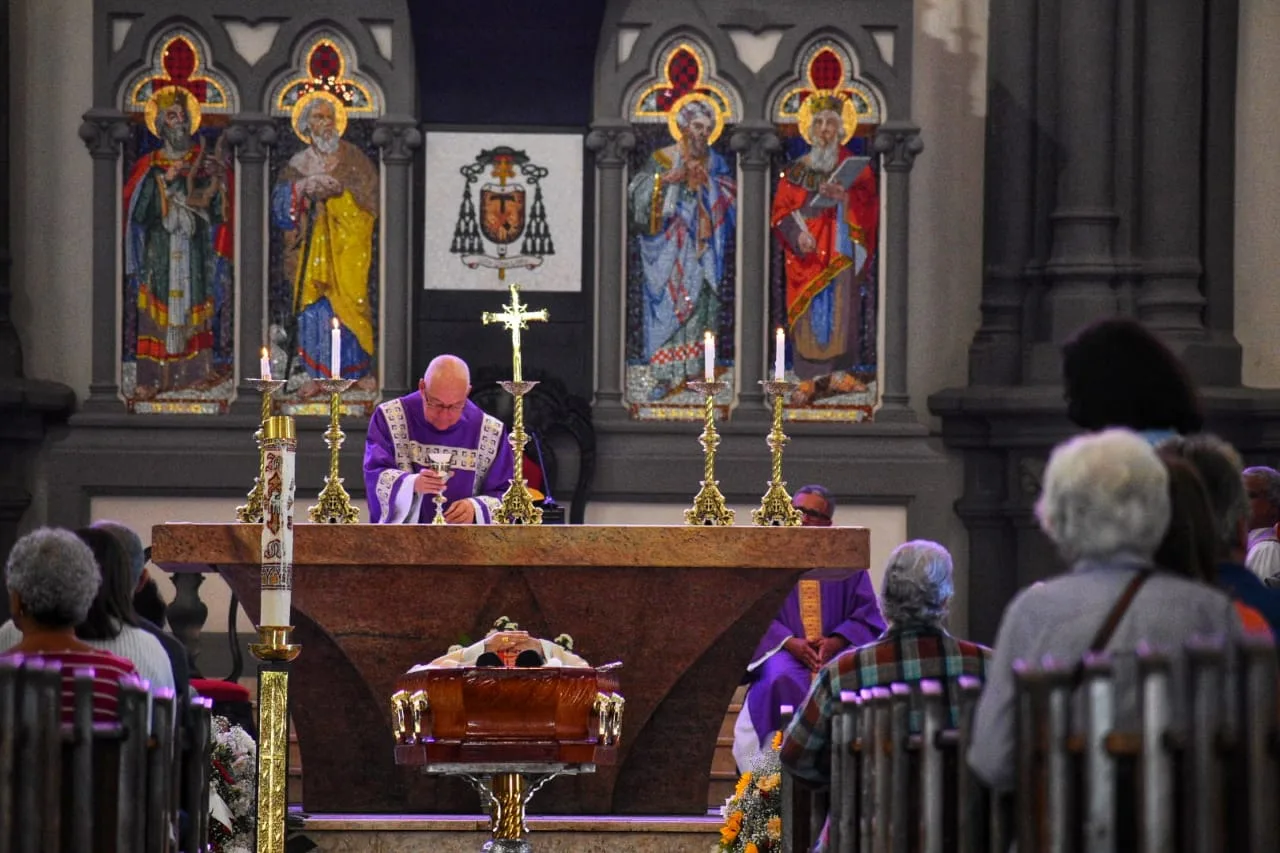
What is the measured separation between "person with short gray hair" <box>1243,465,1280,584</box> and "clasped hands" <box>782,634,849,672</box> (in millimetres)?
2134

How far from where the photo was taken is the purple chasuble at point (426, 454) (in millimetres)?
8711

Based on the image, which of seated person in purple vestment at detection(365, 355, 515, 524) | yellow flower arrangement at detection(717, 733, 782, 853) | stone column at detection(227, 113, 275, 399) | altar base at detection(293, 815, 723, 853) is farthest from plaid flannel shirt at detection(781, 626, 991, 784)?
stone column at detection(227, 113, 275, 399)

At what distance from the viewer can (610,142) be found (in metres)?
11.7

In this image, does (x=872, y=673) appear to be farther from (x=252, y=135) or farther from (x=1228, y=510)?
(x=252, y=135)

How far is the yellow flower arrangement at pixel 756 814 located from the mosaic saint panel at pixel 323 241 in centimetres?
503

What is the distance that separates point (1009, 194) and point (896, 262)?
0.69m

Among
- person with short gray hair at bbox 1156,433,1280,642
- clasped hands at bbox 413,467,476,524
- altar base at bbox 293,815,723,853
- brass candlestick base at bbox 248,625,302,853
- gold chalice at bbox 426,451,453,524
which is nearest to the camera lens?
person with short gray hair at bbox 1156,433,1280,642

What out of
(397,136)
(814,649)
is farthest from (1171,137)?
(397,136)

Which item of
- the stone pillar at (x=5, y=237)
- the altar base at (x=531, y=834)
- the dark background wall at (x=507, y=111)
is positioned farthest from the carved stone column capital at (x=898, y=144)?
the altar base at (x=531, y=834)

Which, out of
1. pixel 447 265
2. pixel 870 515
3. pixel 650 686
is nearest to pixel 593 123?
pixel 447 265

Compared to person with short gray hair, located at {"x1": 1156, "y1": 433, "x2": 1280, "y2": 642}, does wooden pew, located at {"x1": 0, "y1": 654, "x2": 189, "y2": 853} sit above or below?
below

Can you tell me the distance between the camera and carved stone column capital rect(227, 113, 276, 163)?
1159 centimetres

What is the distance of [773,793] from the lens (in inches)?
270

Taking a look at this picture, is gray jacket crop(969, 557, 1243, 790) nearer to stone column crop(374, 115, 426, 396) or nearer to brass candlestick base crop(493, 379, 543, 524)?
brass candlestick base crop(493, 379, 543, 524)
